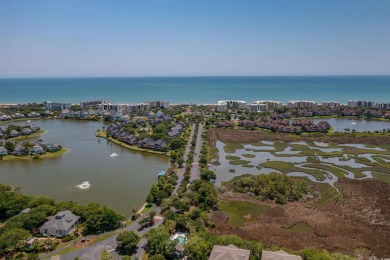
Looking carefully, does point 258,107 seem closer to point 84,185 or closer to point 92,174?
point 92,174

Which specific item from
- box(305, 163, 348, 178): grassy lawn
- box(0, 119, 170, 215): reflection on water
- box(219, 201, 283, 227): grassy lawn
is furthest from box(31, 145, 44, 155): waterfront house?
box(305, 163, 348, 178): grassy lawn

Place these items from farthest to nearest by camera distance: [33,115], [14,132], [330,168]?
[33,115] < [14,132] < [330,168]

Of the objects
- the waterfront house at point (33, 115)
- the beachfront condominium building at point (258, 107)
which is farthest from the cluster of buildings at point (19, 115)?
the beachfront condominium building at point (258, 107)

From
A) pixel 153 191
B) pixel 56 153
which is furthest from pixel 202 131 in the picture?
pixel 153 191

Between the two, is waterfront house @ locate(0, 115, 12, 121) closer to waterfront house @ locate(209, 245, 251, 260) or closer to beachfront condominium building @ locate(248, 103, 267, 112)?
beachfront condominium building @ locate(248, 103, 267, 112)

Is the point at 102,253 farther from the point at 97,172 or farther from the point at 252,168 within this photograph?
the point at 252,168

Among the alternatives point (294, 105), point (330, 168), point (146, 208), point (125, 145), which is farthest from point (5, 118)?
point (294, 105)

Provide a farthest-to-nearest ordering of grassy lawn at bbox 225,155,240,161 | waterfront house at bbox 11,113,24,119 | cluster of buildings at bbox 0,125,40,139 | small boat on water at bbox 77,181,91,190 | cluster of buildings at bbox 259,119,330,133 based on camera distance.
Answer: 1. waterfront house at bbox 11,113,24,119
2. cluster of buildings at bbox 259,119,330,133
3. cluster of buildings at bbox 0,125,40,139
4. grassy lawn at bbox 225,155,240,161
5. small boat on water at bbox 77,181,91,190
